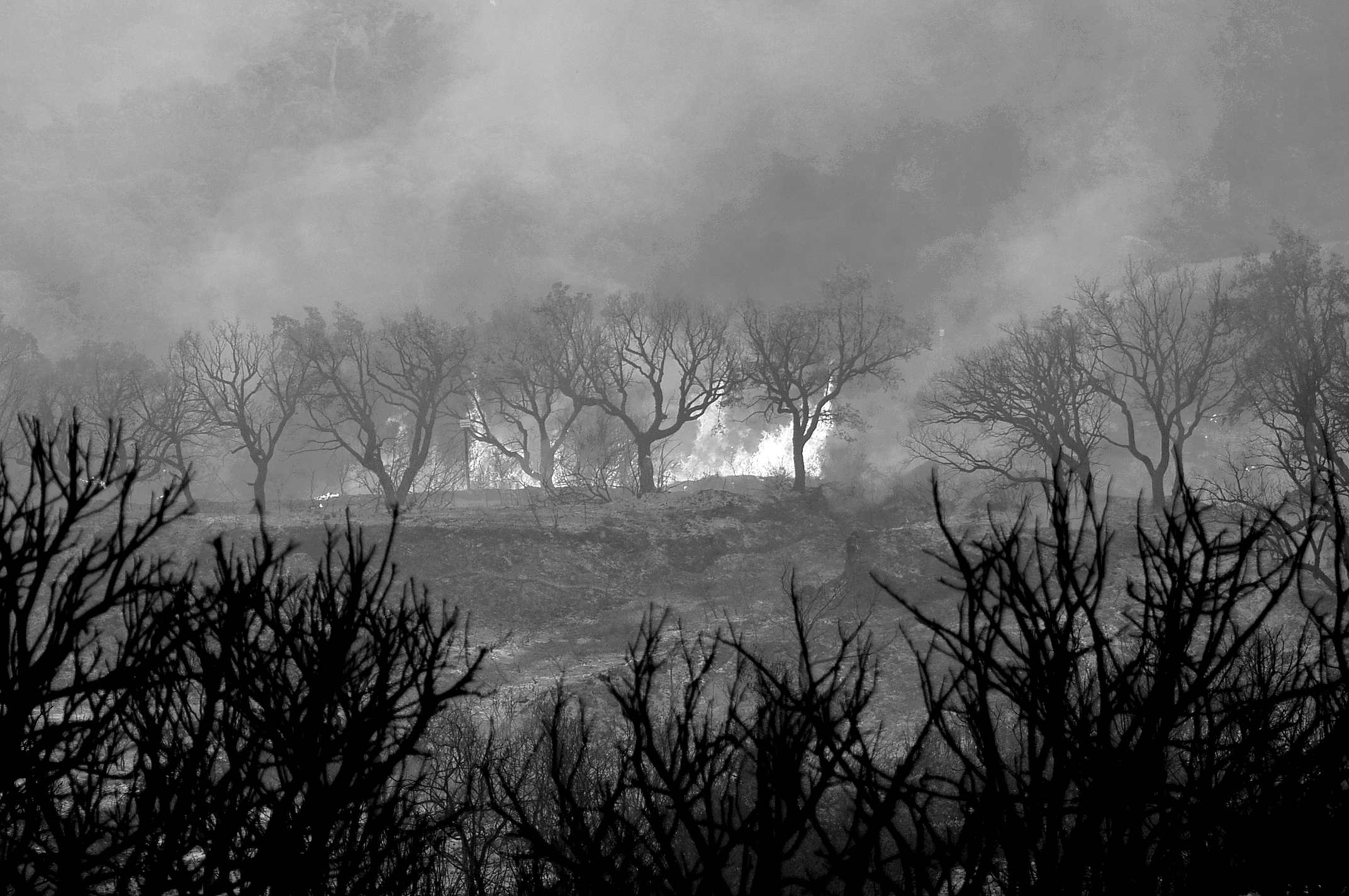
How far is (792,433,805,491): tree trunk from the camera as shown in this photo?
36.1 metres

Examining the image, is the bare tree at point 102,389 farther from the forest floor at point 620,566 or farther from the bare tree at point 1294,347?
the bare tree at point 1294,347

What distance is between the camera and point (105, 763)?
15.8 ft

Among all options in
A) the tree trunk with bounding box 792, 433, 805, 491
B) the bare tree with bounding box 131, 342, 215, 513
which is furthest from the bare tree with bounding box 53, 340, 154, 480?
the tree trunk with bounding box 792, 433, 805, 491

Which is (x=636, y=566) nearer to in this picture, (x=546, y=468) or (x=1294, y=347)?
(x=546, y=468)

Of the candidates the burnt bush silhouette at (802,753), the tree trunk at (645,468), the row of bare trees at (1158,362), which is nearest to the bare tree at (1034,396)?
the row of bare trees at (1158,362)

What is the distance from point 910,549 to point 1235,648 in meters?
25.1

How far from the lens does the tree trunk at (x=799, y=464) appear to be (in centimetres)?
3612

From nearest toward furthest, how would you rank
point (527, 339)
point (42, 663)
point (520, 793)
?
point (42, 663) → point (520, 793) → point (527, 339)

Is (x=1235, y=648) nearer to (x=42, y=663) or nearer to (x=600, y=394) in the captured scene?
(x=42, y=663)

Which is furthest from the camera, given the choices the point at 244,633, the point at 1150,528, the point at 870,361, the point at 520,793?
the point at 870,361

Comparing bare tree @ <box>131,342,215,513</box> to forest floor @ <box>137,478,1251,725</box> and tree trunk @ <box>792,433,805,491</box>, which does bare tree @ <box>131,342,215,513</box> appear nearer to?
forest floor @ <box>137,478,1251,725</box>

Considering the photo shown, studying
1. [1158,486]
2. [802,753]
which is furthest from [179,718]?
[1158,486]

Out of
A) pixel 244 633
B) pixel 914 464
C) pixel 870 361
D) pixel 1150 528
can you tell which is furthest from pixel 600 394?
pixel 244 633

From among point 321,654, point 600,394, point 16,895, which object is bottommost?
point 16,895
